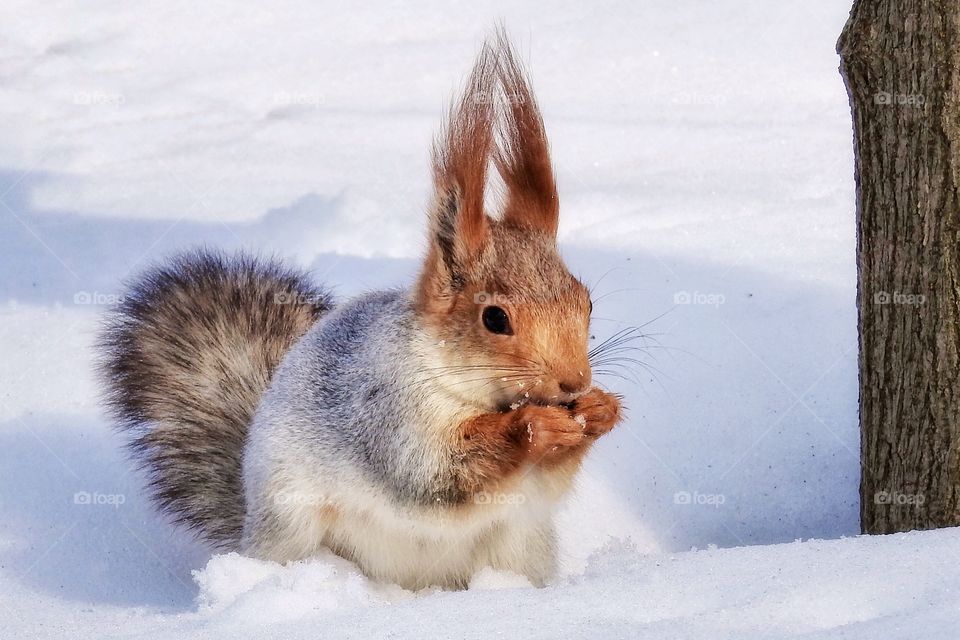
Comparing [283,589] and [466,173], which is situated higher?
[466,173]

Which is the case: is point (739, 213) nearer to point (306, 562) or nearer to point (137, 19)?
point (306, 562)

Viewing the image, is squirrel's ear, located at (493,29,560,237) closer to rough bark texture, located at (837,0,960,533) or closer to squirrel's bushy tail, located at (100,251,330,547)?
rough bark texture, located at (837,0,960,533)

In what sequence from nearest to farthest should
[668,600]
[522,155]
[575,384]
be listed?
[668,600] < [575,384] < [522,155]

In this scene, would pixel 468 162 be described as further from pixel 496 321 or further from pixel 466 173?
pixel 496 321

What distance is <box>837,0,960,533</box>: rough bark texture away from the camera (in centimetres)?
262

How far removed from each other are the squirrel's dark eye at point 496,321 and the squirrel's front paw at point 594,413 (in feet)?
0.68

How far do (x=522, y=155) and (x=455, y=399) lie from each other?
0.55 metres

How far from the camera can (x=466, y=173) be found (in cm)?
250

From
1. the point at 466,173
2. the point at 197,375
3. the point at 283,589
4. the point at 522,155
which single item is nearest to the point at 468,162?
the point at 466,173

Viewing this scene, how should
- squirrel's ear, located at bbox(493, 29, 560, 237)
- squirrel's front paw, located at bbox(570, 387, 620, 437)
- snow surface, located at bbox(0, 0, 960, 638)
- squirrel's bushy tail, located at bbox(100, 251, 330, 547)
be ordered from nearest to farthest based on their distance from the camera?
snow surface, located at bbox(0, 0, 960, 638) < squirrel's front paw, located at bbox(570, 387, 620, 437) < squirrel's ear, located at bbox(493, 29, 560, 237) < squirrel's bushy tail, located at bbox(100, 251, 330, 547)

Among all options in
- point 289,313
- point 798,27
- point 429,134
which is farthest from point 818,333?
point 798,27

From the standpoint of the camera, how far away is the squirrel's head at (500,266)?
2377 mm

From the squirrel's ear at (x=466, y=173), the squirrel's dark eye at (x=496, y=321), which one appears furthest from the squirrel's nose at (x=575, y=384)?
the squirrel's ear at (x=466, y=173)

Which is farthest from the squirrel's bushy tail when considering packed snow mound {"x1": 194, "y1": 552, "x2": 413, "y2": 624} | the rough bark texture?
the rough bark texture
